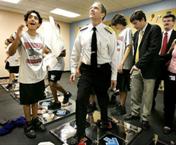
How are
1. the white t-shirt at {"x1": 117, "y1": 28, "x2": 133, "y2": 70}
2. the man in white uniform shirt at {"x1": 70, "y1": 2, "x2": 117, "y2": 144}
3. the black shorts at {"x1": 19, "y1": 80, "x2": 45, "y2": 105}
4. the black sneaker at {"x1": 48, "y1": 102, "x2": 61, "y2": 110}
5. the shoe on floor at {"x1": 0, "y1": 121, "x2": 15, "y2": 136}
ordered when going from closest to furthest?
the man in white uniform shirt at {"x1": 70, "y1": 2, "x2": 117, "y2": 144}
the black shorts at {"x1": 19, "y1": 80, "x2": 45, "y2": 105}
the shoe on floor at {"x1": 0, "y1": 121, "x2": 15, "y2": 136}
the white t-shirt at {"x1": 117, "y1": 28, "x2": 133, "y2": 70}
the black sneaker at {"x1": 48, "y1": 102, "x2": 61, "y2": 110}

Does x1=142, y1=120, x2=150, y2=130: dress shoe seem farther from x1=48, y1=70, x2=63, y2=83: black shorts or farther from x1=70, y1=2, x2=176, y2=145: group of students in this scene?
x1=48, y1=70, x2=63, y2=83: black shorts

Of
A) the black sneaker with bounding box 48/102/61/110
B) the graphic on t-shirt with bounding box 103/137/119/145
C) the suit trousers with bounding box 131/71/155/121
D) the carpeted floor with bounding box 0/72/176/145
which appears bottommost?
the carpeted floor with bounding box 0/72/176/145

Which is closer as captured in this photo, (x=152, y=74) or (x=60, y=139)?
(x=60, y=139)

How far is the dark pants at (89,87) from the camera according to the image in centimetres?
163

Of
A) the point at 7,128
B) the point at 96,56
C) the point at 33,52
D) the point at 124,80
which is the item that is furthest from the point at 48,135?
the point at 124,80

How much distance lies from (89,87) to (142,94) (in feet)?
3.23

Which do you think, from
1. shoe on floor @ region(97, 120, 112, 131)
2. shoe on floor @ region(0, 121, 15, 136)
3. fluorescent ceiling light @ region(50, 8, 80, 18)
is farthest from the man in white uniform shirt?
fluorescent ceiling light @ region(50, 8, 80, 18)

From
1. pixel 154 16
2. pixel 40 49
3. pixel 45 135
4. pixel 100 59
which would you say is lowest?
pixel 45 135

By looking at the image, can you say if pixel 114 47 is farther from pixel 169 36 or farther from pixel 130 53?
pixel 169 36

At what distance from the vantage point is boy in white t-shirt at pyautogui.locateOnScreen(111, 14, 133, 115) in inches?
96.4

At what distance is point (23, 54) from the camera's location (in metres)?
1.84

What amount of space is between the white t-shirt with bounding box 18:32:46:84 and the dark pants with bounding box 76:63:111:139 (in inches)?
21.8

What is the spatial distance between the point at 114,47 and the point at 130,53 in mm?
730

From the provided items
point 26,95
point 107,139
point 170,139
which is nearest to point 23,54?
point 26,95
